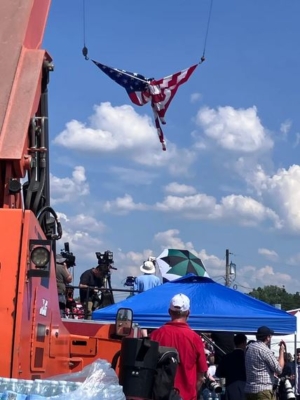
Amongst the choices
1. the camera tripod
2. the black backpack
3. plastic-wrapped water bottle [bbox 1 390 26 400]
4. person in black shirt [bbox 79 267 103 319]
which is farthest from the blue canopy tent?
plastic-wrapped water bottle [bbox 1 390 26 400]

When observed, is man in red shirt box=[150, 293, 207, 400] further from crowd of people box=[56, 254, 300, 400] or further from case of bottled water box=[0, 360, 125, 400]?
case of bottled water box=[0, 360, 125, 400]

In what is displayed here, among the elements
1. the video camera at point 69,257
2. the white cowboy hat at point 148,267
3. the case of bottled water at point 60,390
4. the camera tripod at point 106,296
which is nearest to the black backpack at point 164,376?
the case of bottled water at point 60,390

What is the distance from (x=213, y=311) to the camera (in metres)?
11.4

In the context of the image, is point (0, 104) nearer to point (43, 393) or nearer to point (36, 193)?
point (36, 193)

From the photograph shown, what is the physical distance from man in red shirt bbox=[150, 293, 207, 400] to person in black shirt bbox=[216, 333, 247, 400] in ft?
11.9

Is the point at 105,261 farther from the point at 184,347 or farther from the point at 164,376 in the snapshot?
the point at 164,376

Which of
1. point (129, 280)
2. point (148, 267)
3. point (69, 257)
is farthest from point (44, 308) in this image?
point (129, 280)

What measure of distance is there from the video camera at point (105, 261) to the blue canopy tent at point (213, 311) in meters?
0.59

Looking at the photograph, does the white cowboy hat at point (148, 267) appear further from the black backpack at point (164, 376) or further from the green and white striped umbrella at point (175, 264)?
the black backpack at point (164, 376)

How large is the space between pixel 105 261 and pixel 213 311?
2015 mm

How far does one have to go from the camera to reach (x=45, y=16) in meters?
6.11

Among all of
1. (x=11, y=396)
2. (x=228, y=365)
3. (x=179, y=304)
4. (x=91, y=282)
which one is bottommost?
(x=11, y=396)

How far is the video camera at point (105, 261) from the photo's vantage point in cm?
1038

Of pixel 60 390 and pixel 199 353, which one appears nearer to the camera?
pixel 60 390
